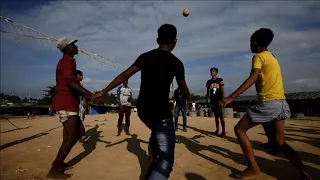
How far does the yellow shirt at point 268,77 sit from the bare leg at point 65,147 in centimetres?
298

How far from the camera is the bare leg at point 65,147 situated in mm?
4438

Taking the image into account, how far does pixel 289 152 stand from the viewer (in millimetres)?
3766

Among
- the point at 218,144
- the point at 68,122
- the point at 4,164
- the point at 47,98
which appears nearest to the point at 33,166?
the point at 4,164

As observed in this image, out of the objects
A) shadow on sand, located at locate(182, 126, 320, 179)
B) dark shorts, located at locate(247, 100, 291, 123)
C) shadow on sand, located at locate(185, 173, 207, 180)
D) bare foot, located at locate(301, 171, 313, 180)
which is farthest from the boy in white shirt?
bare foot, located at locate(301, 171, 313, 180)

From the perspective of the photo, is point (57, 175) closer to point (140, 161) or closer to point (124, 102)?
point (140, 161)

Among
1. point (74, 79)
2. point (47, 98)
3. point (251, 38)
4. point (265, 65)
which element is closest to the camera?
point (265, 65)

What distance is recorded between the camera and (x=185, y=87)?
123 inches

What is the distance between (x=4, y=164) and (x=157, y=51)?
434 cm

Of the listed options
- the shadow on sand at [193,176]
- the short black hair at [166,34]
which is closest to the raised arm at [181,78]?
the short black hair at [166,34]

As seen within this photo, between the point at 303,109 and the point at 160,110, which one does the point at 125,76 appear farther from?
the point at 303,109

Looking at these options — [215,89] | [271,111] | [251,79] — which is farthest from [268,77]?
[215,89]

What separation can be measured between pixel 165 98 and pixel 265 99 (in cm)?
175

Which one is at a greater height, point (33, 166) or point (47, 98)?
point (47, 98)

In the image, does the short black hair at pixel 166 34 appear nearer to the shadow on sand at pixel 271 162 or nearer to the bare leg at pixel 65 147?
the bare leg at pixel 65 147
